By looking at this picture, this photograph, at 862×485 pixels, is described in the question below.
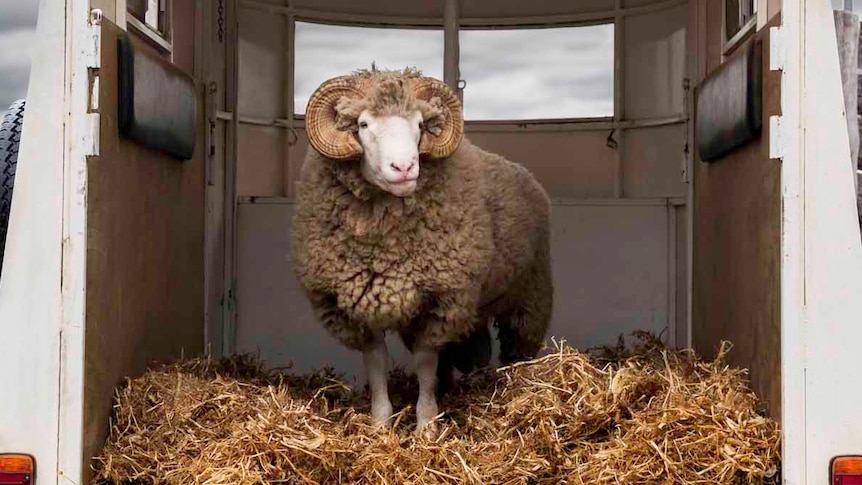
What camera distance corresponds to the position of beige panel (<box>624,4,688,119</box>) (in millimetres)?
6742

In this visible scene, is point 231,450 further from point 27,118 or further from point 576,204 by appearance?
point 576,204

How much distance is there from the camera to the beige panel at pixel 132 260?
342cm

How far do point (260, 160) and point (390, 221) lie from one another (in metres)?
2.72

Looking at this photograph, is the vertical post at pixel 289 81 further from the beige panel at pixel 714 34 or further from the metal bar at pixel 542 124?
the beige panel at pixel 714 34

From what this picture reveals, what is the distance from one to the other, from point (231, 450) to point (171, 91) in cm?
162

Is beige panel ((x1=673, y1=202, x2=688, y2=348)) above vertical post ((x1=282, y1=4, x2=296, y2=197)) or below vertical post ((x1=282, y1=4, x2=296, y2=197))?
below

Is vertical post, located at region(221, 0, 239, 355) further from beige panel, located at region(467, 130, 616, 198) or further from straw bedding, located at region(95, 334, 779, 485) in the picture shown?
beige panel, located at region(467, 130, 616, 198)

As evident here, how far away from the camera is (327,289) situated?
4.47 m

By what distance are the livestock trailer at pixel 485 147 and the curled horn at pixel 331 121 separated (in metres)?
0.61

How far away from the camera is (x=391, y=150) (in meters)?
4.04

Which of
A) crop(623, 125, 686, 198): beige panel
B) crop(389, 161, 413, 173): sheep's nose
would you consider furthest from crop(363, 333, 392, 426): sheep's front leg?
crop(623, 125, 686, 198): beige panel

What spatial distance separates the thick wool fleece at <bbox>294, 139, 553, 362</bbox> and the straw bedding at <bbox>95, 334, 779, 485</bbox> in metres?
0.43

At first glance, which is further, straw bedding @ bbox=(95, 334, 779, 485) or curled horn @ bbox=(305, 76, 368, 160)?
curled horn @ bbox=(305, 76, 368, 160)

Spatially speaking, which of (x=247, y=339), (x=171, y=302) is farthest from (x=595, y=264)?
(x=171, y=302)
